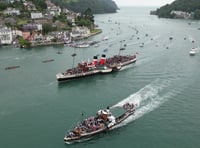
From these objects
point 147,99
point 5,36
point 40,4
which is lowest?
point 147,99

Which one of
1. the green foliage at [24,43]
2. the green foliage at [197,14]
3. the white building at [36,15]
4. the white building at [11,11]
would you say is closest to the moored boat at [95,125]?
the green foliage at [24,43]

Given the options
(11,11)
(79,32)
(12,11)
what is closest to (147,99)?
(79,32)

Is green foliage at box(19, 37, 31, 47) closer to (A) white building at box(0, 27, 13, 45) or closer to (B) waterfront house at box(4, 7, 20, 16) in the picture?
(A) white building at box(0, 27, 13, 45)

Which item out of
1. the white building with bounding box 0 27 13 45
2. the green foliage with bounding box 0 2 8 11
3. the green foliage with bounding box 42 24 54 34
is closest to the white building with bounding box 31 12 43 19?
the green foliage with bounding box 0 2 8 11

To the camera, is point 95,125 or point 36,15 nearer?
point 95,125

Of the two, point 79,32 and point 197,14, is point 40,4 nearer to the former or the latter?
point 79,32

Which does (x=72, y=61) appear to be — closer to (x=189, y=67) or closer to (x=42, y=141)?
(x=189, y=67)

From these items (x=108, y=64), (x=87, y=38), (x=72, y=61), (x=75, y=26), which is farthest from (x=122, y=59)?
(x=75, y=26)
